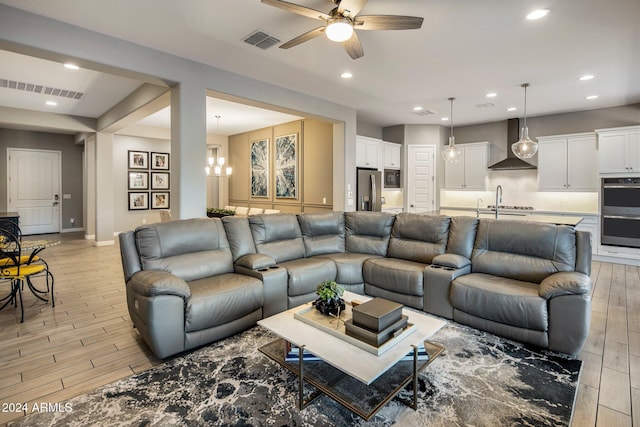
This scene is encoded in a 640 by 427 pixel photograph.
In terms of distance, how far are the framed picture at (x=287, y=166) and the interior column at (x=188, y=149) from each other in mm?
3585

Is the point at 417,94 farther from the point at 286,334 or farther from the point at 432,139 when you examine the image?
the point at 286,334

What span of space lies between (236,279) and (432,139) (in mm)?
6514

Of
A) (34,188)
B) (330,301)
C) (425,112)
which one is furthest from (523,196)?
(34,188)

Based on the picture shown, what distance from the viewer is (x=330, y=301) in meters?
2.43

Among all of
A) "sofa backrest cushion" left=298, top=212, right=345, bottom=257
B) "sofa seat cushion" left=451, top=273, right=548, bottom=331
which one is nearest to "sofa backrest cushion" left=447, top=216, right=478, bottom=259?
"sofa seat cushion" left=451, top=273, right=548, bottom=331

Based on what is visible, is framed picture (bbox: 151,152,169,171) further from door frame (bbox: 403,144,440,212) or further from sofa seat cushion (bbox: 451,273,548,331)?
sofa seat cushion (bbox: 451,273,548,331)

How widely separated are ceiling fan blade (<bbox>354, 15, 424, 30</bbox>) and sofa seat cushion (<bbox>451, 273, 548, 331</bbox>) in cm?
235

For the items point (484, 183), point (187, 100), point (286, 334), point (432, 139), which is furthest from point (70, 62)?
point (484, 183)

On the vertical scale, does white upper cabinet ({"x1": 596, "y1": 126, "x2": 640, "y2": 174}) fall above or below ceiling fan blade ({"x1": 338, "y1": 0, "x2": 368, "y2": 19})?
below

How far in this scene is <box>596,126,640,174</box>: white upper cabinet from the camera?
570 cm

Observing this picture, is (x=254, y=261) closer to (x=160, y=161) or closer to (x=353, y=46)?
(x=353, y=46)

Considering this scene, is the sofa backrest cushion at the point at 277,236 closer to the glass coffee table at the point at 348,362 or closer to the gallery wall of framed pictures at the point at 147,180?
the glass coffee table at the point at 348,362

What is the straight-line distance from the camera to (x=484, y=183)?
24.8ft

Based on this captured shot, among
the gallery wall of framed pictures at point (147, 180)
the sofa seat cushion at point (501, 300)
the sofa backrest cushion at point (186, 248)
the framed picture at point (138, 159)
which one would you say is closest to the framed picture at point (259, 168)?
the gallery wall of framed pictures at point (147, 180)
